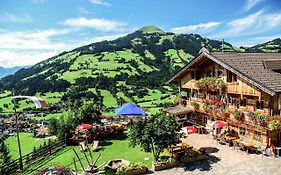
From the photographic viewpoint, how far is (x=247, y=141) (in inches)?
1124

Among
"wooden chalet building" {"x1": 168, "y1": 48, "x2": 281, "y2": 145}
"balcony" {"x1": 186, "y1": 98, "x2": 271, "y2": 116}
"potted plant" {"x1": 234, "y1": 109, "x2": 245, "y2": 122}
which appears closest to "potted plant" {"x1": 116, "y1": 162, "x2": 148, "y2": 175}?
"wooden chalet building" {"x1": 168, "y1": 48, "x2": 281, "y2": 145}

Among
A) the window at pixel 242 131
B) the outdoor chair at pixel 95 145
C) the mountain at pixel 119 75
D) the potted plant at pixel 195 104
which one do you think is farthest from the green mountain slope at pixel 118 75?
the window at pixel 242 131

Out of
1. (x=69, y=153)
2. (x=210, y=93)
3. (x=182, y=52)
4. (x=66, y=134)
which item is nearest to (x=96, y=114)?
(x=66, y=134)

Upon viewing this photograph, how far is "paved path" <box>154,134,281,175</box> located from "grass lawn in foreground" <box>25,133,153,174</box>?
315 centimetres

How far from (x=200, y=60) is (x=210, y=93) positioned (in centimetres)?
357

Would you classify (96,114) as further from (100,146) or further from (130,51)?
(130,51)

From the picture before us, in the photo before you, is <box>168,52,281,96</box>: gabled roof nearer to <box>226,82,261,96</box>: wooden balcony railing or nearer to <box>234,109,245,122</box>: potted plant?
<box>226,82,261,96</box>: wooden balcony railing

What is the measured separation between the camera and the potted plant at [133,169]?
22516 mm

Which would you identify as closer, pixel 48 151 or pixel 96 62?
pixel 48 151

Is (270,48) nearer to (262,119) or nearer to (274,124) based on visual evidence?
(262,119)

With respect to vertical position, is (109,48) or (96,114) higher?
(109,48)

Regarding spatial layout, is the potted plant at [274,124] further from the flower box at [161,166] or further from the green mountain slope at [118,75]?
the green mountain slope at [118,75]

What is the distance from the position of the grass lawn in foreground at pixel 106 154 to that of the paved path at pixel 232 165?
3154mm

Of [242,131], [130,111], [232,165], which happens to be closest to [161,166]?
[232,165]
